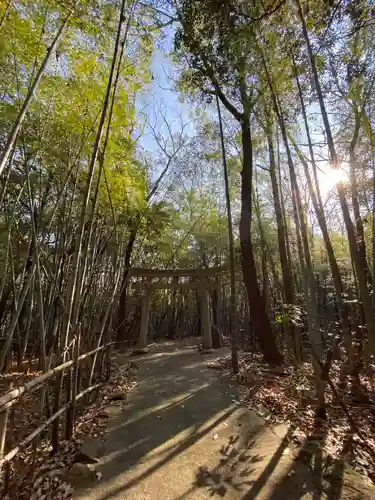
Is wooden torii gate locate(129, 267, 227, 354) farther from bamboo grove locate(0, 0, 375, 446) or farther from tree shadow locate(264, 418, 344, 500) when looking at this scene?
tree shadow locate(264, 418, 344, 500)

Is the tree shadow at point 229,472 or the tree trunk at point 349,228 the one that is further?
the tree trunk at point 349,228

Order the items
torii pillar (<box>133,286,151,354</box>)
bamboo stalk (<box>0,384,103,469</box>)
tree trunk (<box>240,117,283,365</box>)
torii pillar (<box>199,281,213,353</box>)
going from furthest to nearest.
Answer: torii pillar (<box>199,281,213,353</box>), torii pillar (<box>133,286,151,354</box>), tree trunk (<box>240,117,283,365</box>), bamboo stalk (<box>0,384,103,469</box>)

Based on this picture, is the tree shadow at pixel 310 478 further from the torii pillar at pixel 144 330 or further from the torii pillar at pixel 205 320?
the torii pillar at pixel 144 330

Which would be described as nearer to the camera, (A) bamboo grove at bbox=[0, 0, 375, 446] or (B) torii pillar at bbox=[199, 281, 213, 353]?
(A) bamboo grove at bbox=[0, 0, 375, 446]

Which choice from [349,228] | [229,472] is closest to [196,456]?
[229,472]

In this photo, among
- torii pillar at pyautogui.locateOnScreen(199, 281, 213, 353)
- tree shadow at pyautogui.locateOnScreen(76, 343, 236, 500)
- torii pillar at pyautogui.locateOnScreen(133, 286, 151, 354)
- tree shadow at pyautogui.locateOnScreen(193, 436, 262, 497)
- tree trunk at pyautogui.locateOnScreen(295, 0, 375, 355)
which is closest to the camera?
tree shadow at pyautogui.locateOnScreen(193, 436, 262, 497)

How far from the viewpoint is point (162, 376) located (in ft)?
15.7

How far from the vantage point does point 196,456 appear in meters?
2.23

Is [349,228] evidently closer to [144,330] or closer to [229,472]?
[229,472]

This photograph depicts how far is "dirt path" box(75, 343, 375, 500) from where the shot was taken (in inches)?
71.2

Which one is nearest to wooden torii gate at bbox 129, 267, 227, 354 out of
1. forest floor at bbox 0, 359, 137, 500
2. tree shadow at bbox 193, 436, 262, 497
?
forest floor at bbox 0, 359, 137, 500

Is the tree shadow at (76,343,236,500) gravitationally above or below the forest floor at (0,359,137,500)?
below

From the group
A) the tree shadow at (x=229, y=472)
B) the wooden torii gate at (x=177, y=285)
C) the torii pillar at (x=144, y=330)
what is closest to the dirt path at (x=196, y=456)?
the tree shadow at (x=229, y=472)

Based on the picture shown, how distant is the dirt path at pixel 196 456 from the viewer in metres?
1.81
